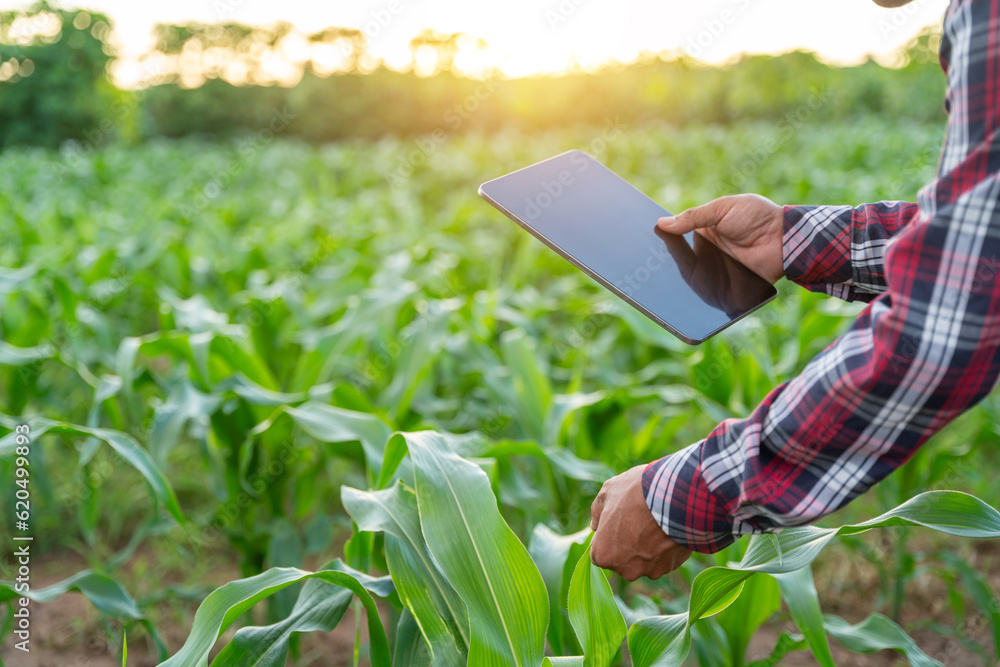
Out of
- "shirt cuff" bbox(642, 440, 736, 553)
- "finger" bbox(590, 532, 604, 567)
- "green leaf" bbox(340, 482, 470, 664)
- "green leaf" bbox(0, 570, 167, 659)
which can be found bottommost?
"green leaf" bbox(0, 570, 167, 659)

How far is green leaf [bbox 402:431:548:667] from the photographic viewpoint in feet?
3.50

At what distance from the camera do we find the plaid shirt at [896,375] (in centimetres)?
70

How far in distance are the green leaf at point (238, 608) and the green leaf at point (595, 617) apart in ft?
1.12

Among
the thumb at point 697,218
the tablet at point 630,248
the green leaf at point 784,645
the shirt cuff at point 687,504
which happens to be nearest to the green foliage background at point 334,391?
the green leaf at point 784,645

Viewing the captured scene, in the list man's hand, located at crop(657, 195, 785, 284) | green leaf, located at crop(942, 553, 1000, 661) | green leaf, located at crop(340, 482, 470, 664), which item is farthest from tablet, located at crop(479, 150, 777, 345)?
green leaf, located at crop(942, 553, 1000, 661)

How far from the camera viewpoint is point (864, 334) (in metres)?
0.78

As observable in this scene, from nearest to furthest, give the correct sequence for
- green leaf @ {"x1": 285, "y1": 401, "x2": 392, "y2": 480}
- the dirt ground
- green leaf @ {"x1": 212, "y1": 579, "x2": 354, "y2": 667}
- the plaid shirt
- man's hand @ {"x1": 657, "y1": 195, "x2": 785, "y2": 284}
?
the plaid shirt < green leaf @ {"x1": 212, "y1": 579, "x2": 354, "y2": 667} < man's hand @ {"x1": 657, "y1": 195, "x2": 785, "y2": 284} < green leaf @ {"x1": 285, "y1": 401, "x2": 392, "y2": 480} < the dirt ground

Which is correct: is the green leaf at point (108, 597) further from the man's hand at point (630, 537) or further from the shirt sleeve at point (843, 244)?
the shirt sleeve at point (843, 244)

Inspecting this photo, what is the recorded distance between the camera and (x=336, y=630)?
2.14 m

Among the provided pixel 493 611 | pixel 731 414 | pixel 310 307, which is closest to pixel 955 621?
pixel 731 414

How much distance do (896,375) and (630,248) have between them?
0.59m

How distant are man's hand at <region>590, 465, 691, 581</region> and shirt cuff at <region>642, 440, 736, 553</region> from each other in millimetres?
26

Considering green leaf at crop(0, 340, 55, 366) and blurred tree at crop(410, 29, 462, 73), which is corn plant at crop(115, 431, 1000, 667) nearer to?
green leaf at crop(0, 340, 55, 366)

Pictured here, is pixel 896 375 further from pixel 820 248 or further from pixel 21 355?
pixel 21 355
